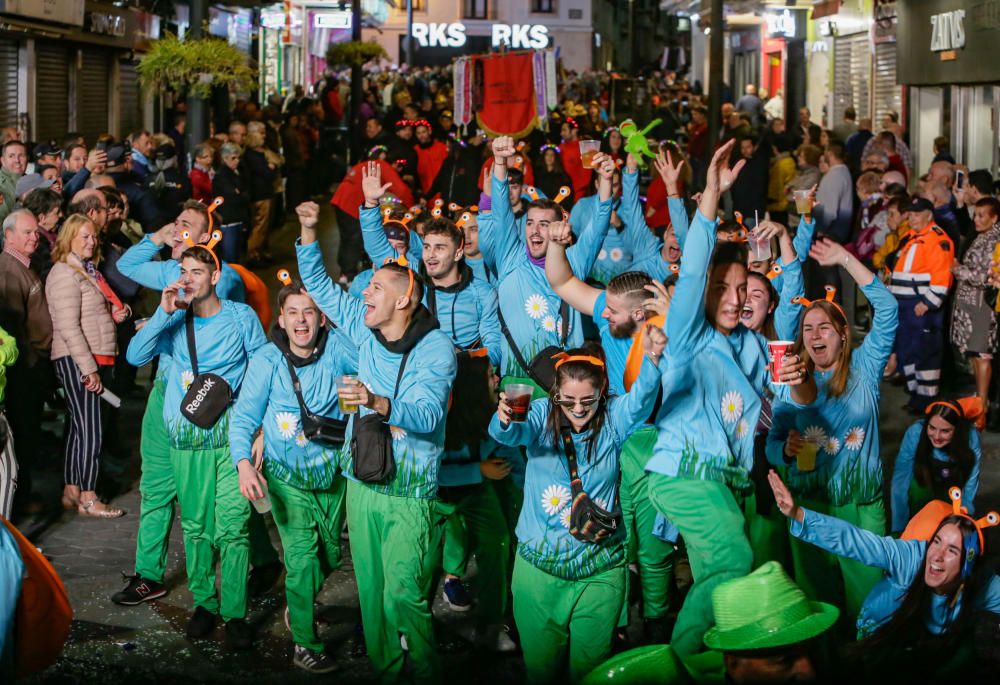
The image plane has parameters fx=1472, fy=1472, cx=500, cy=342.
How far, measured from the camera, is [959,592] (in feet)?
18.3

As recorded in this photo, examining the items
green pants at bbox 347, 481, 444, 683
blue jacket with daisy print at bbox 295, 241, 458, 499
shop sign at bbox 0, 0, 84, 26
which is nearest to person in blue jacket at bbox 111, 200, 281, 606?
green pants at bbox 347, 481, 444, 683

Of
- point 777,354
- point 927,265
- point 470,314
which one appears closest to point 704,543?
point 777,354

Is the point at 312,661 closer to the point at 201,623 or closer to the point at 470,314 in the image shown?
the point at 201,623

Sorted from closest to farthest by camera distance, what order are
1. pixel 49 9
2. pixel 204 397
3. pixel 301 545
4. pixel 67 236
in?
pixel 301 545 → pixel 204 397 → pixel 67 236 → pixel 49 9

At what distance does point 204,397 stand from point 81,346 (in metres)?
2.07

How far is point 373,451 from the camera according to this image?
19.4 ft

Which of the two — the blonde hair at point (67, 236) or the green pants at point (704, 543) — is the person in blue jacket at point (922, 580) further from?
the blonde hair at point (67, 236)

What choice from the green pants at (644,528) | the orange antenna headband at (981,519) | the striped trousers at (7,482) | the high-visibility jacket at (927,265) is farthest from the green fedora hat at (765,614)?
the high-visibility jacket at (927,265)

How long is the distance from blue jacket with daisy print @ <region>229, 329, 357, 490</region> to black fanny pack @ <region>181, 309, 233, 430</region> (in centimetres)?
41

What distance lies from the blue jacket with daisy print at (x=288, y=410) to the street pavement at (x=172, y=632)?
89 centimetres

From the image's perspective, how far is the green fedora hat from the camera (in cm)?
400

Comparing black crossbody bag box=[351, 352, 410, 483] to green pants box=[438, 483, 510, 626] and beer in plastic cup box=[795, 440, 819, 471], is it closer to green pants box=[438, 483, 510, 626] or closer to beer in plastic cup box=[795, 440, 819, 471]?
green pants box=[438, 483, 510, 626]

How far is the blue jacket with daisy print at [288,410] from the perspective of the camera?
6.54 meters

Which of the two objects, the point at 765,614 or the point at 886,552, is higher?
the point at 765,614
